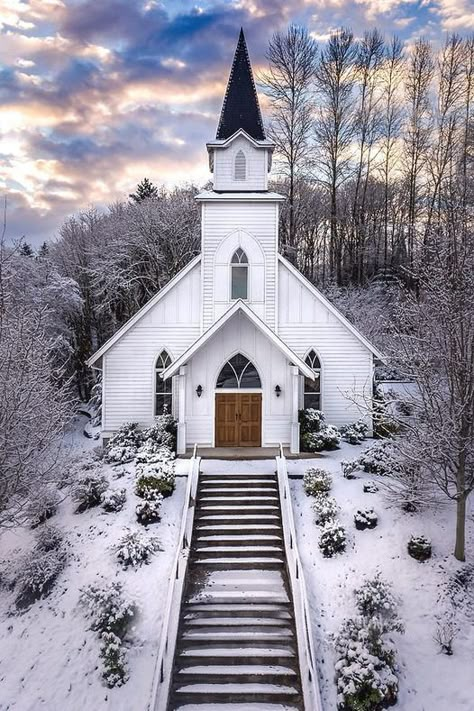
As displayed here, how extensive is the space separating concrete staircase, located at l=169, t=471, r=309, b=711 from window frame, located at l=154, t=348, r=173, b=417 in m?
4.86

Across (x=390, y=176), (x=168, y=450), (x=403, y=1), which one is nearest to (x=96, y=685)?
(x=168, y=450)

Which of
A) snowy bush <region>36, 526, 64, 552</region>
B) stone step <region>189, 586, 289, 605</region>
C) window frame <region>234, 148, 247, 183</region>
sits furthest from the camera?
window frame <region>234, 148, 247, 183</region>

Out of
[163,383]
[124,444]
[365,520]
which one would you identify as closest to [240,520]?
[365,520]

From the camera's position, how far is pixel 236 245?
51.1ft

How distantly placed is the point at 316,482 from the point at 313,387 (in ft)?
15.6

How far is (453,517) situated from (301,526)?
3866mm

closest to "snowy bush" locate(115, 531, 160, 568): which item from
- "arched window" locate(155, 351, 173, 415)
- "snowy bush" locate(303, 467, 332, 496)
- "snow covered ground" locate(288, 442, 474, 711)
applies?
"snow covered ground" locate(288, 442, 474, 711)

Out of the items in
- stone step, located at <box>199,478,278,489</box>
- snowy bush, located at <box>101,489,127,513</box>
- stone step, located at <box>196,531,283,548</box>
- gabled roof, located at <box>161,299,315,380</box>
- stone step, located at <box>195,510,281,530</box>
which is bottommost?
stone step, located at <box>196,531,283,548</box>

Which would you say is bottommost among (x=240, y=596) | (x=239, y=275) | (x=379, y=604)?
(x=240, y=596)

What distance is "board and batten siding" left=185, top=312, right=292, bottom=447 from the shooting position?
1439cm

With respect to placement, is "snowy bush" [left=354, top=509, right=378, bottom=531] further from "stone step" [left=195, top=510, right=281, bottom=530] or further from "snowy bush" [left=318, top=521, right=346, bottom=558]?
"stone step" [left=195, top=510, right=281, bottom=530]

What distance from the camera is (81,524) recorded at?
36.9 ft

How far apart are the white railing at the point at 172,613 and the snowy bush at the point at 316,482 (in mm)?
3175

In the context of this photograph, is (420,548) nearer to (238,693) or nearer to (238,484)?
(238,484)
